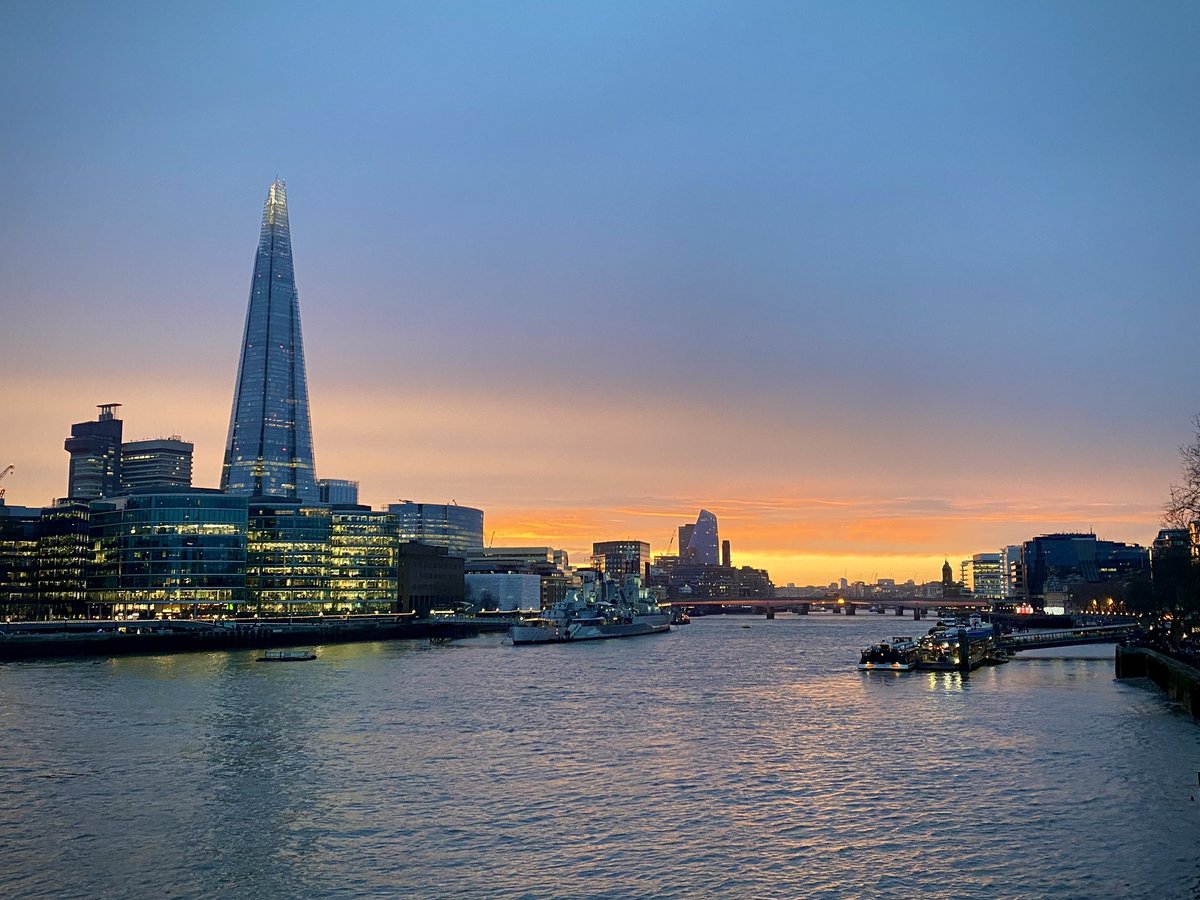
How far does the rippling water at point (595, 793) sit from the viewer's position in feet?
106

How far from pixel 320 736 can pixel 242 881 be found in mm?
28679

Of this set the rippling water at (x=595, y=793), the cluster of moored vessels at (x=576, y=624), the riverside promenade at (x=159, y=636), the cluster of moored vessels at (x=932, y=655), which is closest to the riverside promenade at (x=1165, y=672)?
the rippling water at (x=595, y=793)

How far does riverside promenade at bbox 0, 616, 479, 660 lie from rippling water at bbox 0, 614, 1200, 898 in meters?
50.7

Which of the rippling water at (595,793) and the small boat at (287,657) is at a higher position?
the rippling water at (595,793)

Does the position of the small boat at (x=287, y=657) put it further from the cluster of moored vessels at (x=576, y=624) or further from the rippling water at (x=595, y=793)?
the cluster of moored vessels at (x=576, y=624)

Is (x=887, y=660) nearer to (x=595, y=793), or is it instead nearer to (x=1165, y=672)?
(x=1165, y=672)

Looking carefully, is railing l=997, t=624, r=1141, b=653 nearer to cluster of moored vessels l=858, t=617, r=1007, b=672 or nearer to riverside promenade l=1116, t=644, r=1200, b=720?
cluster of moored vessels l=858, t=617, r=1007, b=672

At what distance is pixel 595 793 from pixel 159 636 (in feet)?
385

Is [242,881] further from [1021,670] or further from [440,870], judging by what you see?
[1021,670]

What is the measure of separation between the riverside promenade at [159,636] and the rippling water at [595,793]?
50730 mm

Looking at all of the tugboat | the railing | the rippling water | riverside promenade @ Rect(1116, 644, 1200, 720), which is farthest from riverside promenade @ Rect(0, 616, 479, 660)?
riverside promenade @ Rect(1116, 644, 1200, 720)

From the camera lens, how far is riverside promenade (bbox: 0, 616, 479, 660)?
131 m

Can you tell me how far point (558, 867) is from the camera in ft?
109

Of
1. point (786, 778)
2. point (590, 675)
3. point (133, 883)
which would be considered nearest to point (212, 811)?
point (133, 883)
